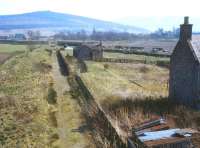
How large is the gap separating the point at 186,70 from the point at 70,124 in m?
9.64

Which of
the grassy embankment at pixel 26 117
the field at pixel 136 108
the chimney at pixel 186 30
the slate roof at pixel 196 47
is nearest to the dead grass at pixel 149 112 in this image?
the field at pixel 136 108

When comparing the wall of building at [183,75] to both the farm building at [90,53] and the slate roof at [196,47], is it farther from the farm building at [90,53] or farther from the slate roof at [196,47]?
the farm building at [90,53]

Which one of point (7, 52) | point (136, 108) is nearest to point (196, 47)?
point (136, 108)

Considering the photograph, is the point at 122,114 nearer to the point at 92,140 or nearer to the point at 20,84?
the point at 92,140

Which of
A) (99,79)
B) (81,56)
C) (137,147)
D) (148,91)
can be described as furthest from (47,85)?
(81,56)

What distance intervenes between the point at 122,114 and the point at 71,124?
3.37 meters

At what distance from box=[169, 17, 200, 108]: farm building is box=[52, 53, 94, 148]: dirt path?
7777 mm

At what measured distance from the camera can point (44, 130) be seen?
19516 mm

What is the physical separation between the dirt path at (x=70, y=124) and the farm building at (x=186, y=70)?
778cm

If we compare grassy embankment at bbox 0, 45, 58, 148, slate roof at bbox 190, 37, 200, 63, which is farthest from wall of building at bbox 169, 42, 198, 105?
grassy embankment at bbox 0, 45, 58, 148

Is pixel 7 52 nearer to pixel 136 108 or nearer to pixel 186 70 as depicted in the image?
pixel 186 70

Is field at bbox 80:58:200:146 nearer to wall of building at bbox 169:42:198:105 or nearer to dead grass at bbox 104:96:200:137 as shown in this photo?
dead grass at bbox 104:96:200:137

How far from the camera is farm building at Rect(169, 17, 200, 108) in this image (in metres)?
23.8

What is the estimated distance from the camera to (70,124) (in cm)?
2162
